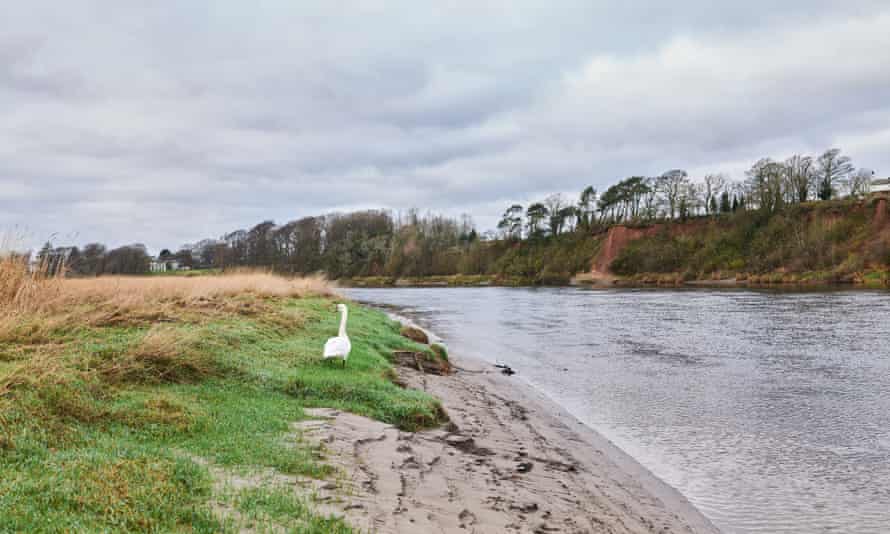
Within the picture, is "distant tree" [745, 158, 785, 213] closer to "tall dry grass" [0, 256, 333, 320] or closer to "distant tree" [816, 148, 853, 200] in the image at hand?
"distant tree" [816, 148, 853, 200]

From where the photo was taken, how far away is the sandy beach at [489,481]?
479 cm

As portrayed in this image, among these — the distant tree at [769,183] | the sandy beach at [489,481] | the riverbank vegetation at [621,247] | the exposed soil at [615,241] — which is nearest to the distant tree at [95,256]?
the riverbank vegetation at [621,247]

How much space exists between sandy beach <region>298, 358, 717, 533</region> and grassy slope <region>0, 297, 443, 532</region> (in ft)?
1.53

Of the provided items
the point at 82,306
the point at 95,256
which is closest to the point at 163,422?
the point at 82,306

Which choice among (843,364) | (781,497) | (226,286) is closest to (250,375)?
(781,497)

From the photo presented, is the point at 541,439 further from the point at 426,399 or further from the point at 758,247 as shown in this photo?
the point at 758,247

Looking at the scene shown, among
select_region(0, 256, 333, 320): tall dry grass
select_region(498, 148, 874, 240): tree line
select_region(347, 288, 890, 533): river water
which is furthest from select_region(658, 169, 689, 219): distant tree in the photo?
select_region(0, 256, 333, 320): tall dry grass

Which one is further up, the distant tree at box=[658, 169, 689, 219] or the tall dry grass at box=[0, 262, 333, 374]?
the distant tree at box=[658, 169, 689, 219]

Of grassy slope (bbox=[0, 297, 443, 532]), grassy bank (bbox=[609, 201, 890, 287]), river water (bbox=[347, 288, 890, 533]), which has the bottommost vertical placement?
river water (bbox=[347, 288, 890, 533])

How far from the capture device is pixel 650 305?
3866 cm

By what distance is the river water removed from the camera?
Answer: 713 cm

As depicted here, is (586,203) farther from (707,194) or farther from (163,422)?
(163,422)

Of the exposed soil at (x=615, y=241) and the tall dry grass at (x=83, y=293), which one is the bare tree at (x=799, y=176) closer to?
the exposed soil at (x=615, y=241)

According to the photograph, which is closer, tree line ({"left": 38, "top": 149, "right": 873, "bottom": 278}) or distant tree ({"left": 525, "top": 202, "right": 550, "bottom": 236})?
tree line ({"left": 38, "top": 149, "right": 873, "bottom": 278})
